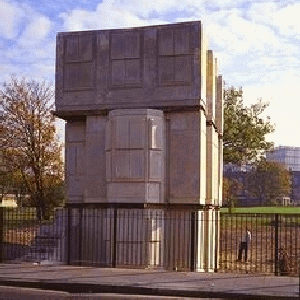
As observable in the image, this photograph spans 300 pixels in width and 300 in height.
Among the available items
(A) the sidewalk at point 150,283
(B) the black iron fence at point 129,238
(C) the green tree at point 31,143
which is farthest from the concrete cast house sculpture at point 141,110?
(C) the green tree at point 31,143

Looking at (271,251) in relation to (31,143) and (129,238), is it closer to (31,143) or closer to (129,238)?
(129,238)

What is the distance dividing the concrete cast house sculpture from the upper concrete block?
0.10ft

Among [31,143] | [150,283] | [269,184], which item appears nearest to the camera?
[150,283]

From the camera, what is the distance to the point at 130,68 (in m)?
19.5

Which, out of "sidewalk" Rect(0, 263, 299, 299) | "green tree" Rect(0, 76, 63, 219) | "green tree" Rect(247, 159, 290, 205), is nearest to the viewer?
"sidewalk" Rect(0, 263, 299, 299)

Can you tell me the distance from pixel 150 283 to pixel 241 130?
36.4 meters

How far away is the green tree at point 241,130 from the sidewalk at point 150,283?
33362 millimetres

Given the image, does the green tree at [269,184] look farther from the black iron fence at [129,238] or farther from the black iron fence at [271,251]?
the black iron fence at [129,238]

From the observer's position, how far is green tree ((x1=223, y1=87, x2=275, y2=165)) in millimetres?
49469

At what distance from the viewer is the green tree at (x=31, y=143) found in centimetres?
4450

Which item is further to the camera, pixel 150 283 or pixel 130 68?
pixel 130 68

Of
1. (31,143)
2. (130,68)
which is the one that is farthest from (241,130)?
(130,68)

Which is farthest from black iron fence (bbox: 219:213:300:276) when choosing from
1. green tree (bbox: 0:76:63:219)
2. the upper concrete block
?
green tree (bbox: 0:76:63:219)

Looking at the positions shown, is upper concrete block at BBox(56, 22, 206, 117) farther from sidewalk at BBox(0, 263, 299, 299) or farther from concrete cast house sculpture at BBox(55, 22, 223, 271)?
sidewalk at BBox(0, 263, 299, 299)
